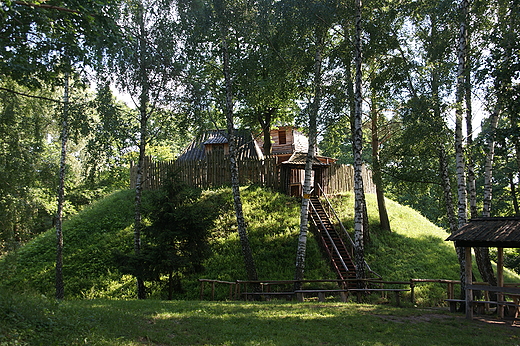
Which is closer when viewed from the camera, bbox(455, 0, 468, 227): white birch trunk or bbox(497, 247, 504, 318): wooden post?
bbox(497, 247, 504, 318): wooden post

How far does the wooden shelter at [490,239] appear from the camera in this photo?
10.4 meters

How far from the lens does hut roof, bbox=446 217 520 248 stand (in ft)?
33.9

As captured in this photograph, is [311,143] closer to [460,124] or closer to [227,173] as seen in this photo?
[460,124]

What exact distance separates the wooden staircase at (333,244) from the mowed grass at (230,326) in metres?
5.62

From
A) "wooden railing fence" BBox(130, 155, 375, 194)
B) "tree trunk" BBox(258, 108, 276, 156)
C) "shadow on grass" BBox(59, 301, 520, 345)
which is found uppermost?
"tree trunk" BBox(258, 108, 276, 156)

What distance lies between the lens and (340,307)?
11703mm

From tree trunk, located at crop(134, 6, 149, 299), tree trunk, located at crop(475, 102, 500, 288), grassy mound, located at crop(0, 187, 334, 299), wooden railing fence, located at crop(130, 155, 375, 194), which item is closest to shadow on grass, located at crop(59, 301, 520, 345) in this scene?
tree trunk, located at crop(134, 6, 149, 299)

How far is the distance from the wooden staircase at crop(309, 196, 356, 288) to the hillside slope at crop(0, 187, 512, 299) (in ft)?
1.67

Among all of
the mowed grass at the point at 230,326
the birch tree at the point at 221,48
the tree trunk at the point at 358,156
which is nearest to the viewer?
the mowed grass at the point at 230,326

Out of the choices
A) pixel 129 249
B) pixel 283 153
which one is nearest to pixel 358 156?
pixel 129 249

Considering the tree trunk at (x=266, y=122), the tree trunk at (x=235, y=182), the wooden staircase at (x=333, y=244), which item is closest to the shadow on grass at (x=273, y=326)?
the tree trunk at (x=235, y=182)

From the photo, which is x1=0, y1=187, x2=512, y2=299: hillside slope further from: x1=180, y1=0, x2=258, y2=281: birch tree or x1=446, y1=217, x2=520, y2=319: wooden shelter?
x1=446, y1=217, x2=520, y2=319: wooden shelter

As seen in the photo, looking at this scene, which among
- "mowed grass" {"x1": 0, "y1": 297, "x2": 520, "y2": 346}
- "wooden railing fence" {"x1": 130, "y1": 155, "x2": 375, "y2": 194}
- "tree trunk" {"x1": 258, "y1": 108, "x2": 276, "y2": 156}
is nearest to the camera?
"mowed grass" {"x1": 0, "y1": 297, "x2": 520, "y2": 346}

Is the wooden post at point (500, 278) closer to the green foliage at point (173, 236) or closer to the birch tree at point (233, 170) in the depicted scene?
Answer: the birch tree at point (233, 170)
